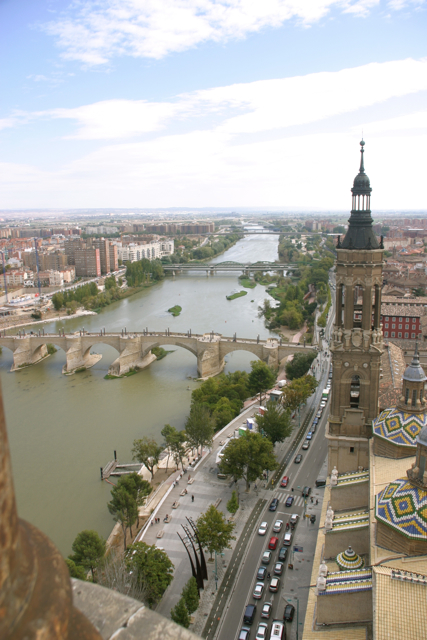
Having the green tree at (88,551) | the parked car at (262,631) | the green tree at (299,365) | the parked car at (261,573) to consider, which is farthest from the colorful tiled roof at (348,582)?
the green tree at (299,365)

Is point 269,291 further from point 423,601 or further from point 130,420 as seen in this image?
point 423,601

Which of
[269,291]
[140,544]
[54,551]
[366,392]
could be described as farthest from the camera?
[269,291]

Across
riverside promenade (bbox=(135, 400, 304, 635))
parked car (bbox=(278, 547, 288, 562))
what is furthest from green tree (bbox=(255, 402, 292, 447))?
parked car (bbox=(278, 547, 288, 562))

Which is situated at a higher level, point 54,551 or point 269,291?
point 54,551

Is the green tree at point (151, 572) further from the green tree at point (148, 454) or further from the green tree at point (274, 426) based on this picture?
the green tree at point (274, 426)

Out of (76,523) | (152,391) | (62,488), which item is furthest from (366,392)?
(152,391)

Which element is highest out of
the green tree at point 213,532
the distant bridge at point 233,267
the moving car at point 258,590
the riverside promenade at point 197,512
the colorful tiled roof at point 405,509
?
the colorful tiled roof at point 405,509
